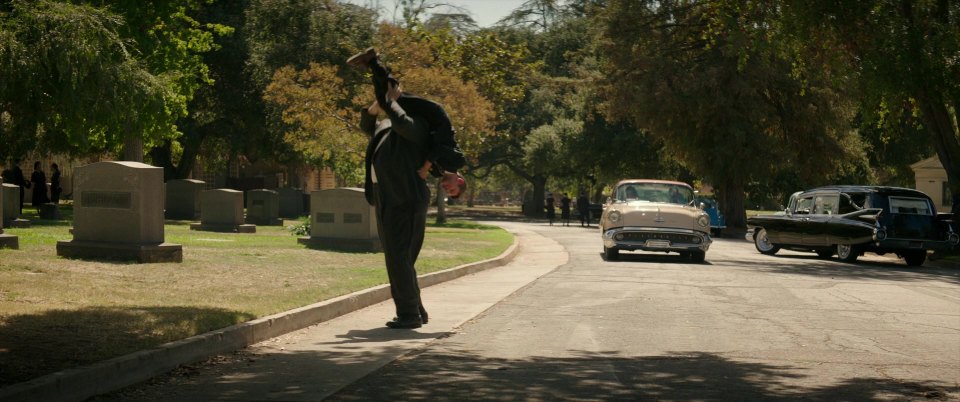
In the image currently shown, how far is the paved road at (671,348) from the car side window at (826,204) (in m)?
8.58

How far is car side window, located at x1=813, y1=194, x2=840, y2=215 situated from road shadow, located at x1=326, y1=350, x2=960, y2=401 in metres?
17.6

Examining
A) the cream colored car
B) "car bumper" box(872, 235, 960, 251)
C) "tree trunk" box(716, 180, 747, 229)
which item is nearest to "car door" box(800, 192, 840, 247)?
"car bumper" box(872, 235, 960, 251)

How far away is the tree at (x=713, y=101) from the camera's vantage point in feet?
134

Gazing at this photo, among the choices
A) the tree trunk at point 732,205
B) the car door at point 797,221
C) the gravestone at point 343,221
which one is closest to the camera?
the gravestone at point 343,221

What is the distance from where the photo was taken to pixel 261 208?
33.6 meters

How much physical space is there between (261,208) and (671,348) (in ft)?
84.7

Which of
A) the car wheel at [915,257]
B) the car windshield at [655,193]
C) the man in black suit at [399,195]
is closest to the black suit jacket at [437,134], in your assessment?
the man in black suit at [399,195]

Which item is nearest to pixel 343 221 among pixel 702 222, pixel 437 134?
pixel 702 222

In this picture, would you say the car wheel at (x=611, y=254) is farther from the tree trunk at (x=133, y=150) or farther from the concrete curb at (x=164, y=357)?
the tree trunk at (x=133, y=150)

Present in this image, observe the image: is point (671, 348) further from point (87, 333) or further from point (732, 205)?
point (732, 205)

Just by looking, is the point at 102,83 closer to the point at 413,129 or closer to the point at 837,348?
the point at 413,129

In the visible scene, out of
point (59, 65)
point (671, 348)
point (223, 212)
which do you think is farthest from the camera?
point (223, 212)

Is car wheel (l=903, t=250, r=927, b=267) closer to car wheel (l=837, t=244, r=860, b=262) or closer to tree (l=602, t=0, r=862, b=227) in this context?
car wheel (l=837, t=244, r=860, b=262)

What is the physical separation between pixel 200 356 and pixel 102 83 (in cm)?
882
